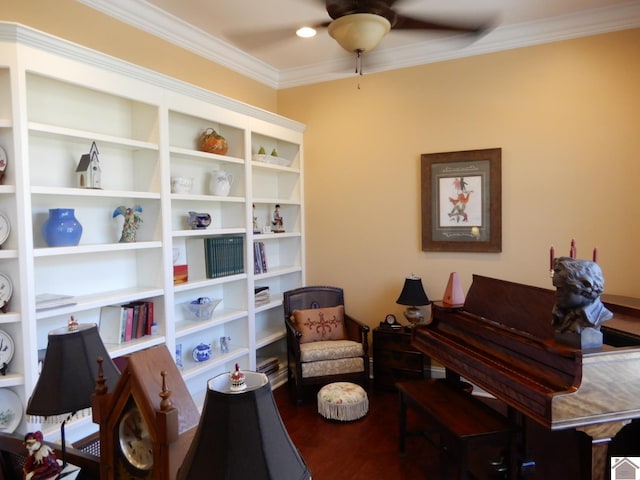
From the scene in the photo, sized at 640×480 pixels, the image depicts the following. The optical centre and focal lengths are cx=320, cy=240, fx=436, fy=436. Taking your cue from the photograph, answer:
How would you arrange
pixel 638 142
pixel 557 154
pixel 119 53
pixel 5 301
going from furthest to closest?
pixel 557 154, pixel 638 142, pixel 119 53, pixel 5 301

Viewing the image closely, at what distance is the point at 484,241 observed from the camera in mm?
3691

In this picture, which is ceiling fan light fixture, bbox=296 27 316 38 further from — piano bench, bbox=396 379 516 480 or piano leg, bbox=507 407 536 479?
piano leg, bbox=507 407 536 479

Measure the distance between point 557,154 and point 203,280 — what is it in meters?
2.94

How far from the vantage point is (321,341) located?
3.84 m

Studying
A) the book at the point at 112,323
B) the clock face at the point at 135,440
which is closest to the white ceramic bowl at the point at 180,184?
the book at the point at 112,323

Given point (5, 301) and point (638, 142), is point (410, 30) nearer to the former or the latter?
point (638, 142)

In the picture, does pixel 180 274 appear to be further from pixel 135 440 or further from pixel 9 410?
pixel 135 440

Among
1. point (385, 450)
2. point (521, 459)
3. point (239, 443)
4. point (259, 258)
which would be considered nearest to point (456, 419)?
point (521, 459)

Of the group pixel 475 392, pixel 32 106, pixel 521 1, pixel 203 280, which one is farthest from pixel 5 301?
pixel 521 1

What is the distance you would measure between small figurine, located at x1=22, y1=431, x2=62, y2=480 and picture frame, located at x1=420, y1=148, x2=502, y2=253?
3.24 metres

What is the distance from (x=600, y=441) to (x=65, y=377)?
206 cm

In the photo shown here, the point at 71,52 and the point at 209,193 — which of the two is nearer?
the point at 71,52

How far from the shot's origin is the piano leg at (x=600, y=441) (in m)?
1.81

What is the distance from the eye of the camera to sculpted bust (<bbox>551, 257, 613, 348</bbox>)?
1809 millimetres
